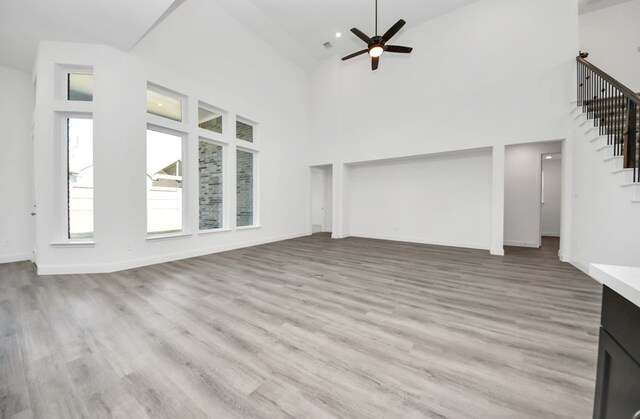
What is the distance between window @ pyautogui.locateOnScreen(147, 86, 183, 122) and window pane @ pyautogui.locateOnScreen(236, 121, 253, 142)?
56.3 inches

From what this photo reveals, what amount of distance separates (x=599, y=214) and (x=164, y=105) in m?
7.73

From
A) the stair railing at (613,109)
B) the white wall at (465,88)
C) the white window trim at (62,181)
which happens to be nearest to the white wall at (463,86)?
the white wall at (465,88)

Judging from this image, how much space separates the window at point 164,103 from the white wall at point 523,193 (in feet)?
26.1

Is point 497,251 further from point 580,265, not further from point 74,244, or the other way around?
point 74,244

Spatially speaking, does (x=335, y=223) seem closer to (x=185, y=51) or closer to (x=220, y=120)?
(x=220, y=120)

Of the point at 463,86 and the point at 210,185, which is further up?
the point at 463,86

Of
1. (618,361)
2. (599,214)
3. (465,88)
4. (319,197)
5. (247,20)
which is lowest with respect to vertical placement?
(618,361)

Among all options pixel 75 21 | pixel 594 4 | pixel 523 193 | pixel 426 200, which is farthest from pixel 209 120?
pixel 594 4

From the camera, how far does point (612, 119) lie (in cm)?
368

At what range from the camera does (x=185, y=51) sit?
4680 millimetres

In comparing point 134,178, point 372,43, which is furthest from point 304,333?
point 372,43

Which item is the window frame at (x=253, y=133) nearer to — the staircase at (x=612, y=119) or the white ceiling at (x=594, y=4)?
the staircase at (x=612, y=119)

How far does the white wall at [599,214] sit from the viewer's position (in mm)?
3150

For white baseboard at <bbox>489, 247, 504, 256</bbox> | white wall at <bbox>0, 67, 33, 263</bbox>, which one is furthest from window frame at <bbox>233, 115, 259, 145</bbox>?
white baseboard at <bbox>489, 247, 504, 256</bbox>
